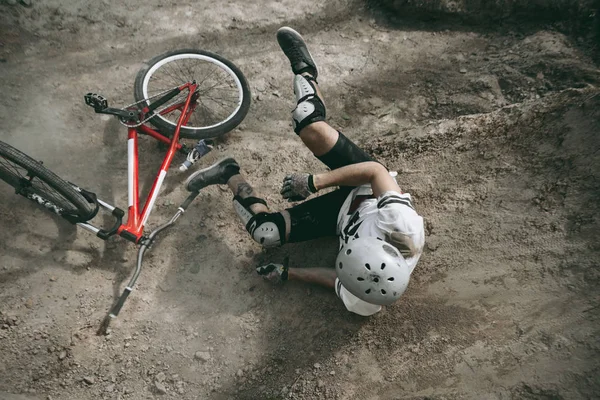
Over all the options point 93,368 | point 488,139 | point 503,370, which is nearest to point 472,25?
point 488,139

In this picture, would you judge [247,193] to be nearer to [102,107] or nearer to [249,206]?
[249,206]

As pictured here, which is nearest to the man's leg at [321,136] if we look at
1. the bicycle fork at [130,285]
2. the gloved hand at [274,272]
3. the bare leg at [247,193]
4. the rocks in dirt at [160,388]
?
the bare leg at [247,193]

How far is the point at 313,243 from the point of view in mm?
4594

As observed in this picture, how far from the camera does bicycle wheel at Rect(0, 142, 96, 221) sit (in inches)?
150

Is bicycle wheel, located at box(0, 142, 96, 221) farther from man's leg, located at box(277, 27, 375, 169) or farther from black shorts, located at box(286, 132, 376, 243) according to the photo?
man's leg, located at box(277, 27, 375, 169)

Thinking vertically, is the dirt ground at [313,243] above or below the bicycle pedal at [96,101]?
below

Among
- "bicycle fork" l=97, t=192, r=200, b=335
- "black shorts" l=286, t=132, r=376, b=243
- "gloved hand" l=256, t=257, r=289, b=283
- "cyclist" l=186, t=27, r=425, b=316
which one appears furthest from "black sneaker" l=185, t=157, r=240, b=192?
"gloved hand" l=256, t=257, r=289, b=283

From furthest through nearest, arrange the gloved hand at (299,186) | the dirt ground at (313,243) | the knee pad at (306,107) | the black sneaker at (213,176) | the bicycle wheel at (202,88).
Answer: the bicycle wheel at (202,88)
the black sneaker at (213,176)
the knee pad at (306,107)
the gloved hand at (299,186)
the dirt ground at (313,243)

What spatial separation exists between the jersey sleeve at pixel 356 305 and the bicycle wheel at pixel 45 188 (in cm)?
250

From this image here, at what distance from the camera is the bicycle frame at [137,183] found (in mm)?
4055

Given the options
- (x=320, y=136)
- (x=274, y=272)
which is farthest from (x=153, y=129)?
(x=274, y=272)

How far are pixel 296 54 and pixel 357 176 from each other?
167 cm

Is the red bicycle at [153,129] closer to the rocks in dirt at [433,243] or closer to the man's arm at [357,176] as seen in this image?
the man's arm at [357,176]

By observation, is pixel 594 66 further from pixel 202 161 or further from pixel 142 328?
pixel 142 328
